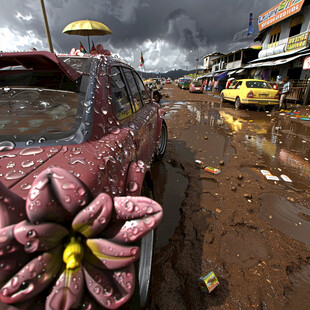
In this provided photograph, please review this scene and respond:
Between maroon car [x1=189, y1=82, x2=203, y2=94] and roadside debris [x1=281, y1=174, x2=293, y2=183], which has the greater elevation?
maroon car [x1=189, y1=82, x2=203, y2=94]

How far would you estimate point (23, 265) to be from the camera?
0.65 metres

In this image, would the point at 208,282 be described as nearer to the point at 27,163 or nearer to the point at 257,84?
the point at 27,163

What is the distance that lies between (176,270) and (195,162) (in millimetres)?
2504

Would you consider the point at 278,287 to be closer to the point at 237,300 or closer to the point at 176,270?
the point at 237,300

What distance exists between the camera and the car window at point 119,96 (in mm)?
1656

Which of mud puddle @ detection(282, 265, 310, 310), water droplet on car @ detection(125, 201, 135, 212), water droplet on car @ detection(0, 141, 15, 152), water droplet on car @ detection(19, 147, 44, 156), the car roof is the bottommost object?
mud puddle @ detection(282, 265, 310, 310)

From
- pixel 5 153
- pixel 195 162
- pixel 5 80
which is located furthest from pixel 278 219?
pixel 5 80

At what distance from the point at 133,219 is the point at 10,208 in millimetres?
453

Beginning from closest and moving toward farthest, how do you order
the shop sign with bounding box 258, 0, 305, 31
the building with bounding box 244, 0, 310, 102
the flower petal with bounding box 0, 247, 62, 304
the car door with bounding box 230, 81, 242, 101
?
1. the flower petal with bounding box 0, 247, 62, 304
2. the car door with bounding box 230, 81, 242, 101
3. the building with bounding box 244, 0, 310, 102
4. the shop sign with bounding box 258, 0, 305, 31

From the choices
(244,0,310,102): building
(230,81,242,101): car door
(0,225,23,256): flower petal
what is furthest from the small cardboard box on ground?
(244,0,310,102): building

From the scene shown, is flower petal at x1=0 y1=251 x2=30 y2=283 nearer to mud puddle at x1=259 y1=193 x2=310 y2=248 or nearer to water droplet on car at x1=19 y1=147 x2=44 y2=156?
water droplet on car at x1=19 y1=147 x2=44 y2=156

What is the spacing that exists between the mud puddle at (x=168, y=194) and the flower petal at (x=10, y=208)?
1.64m

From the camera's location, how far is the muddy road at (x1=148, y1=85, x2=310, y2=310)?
160 centimetres

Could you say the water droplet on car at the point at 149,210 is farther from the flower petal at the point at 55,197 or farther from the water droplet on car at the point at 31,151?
the water droplet on car at the point at 31,151
